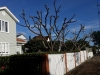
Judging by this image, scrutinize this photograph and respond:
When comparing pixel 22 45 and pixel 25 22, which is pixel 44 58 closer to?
pixel 25 22

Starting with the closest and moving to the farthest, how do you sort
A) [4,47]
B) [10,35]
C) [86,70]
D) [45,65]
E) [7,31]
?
[45,65] → [86,70] → [4,47] → [7,31] → [10,35]

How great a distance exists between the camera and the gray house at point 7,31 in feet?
79.8

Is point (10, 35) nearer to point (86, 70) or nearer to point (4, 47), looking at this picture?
point (4, 47)

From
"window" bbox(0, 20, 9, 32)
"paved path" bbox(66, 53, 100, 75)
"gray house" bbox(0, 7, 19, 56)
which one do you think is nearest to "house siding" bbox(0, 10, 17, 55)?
"gray house" bbox(0, 7, 19, 56)

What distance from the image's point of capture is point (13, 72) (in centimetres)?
1201

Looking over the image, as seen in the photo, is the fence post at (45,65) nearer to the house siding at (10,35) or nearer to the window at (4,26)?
the house siding at (10,35)

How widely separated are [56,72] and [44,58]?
2.04 m

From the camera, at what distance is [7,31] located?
25.3 metres

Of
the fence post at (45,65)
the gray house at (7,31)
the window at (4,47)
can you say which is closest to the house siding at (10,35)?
the gray house at (7,31)

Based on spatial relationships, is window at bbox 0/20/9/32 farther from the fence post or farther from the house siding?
the fence post

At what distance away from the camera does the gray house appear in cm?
2433

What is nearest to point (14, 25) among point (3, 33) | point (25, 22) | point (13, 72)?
point (3, 33)

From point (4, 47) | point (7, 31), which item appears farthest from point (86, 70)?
point (7, 31)

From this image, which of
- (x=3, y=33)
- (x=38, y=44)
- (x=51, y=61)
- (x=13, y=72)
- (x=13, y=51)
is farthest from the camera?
(x=38, y=44)
